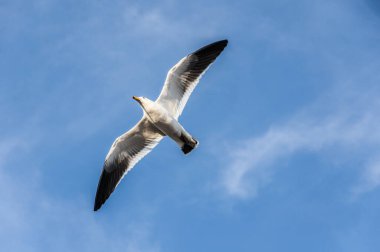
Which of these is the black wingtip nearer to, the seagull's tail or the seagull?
the seagull

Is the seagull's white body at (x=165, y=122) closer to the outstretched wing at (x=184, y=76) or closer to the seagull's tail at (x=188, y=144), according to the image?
the seagull's tail at (x=188, y=144)

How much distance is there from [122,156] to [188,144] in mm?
2497

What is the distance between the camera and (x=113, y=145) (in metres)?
19.6

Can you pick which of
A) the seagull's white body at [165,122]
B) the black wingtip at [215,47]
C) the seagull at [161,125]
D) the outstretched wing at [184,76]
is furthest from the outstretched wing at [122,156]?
the black wingtip at [215,47]

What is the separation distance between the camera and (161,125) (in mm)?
18594

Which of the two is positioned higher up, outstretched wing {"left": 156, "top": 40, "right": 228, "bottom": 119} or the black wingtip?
the black wingtip

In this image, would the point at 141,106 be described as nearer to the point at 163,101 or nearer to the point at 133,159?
the point at 163,101

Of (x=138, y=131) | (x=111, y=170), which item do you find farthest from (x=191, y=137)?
(x=111, y=170)

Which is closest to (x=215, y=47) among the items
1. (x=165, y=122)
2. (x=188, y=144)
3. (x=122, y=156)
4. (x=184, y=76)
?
(x=184, y=76)

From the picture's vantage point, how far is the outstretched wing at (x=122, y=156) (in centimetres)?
1958

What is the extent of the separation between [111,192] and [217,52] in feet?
18.8

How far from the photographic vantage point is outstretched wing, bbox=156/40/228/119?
1891 cm

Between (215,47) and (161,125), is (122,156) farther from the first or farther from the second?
(215,47)

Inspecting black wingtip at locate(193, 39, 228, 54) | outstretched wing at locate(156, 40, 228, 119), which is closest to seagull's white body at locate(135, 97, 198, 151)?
outstretched wing at locate(156, 40, 228, 119)
